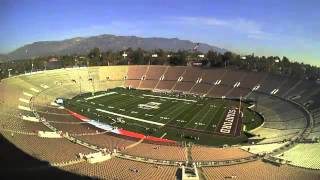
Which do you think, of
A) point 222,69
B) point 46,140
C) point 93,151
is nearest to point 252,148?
point 93,151

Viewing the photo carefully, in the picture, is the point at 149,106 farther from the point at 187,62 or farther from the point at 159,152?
the point at 187,62

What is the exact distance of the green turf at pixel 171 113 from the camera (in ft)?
80.7

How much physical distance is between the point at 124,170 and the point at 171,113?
15798mm

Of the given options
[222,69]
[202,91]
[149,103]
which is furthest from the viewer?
[222,69]

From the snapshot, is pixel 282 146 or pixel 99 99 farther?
pixel 99 99

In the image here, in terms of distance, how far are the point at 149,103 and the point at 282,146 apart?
54.2ft

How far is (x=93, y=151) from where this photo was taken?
1767 centimetres

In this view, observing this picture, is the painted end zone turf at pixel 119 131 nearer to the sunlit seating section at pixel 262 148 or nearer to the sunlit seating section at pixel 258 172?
the sunlit seating section at pixel 262 148

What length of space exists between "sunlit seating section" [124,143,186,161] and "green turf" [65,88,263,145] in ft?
13.0

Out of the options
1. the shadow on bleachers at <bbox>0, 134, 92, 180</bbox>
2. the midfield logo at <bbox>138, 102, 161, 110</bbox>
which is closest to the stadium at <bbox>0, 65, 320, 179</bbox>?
the midfield logo at <bbox>138, 102, 161, 110</bbox>

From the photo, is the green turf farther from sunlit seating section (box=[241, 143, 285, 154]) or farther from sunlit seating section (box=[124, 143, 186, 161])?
sunlit seating section (box=[124, 143, 186, 161])

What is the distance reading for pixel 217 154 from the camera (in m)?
18.2

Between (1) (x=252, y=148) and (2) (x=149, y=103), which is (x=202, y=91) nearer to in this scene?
(2) (x=149, y=103)

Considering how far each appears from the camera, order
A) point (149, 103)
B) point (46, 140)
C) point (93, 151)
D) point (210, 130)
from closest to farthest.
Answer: point (93, 151), point (46, 140), point (210, 130), point (149, 103)
